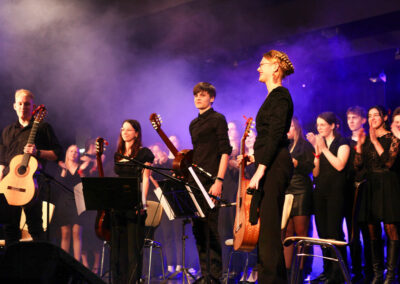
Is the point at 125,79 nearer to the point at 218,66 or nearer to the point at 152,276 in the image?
the point at 218,66

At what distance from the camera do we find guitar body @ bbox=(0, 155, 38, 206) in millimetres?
4707

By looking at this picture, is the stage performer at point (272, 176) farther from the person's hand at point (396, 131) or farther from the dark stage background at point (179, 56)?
the dark stage background at point (179, 56)

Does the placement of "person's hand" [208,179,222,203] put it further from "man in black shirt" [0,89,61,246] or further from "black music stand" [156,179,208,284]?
"man in black shirt" [0,89,61,246]

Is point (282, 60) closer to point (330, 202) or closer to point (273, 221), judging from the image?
point (273, 221)

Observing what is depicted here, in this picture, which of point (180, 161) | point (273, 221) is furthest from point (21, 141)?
point (273, 221)

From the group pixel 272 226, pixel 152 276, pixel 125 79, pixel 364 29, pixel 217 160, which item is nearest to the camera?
pixel 272 226

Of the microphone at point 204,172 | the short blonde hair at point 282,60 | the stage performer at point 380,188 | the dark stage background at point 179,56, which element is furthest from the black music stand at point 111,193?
the dark stage background at point 179,56

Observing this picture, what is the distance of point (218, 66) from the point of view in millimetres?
9383

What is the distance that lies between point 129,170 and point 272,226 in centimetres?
213

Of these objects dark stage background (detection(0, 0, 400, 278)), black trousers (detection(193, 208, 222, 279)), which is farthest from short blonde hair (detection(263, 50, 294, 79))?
dark stage background (detection(0, 0, 400, 278))

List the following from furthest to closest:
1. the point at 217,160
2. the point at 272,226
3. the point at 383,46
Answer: the point at 383,46 → the point at 217,160 → the point at 272,226

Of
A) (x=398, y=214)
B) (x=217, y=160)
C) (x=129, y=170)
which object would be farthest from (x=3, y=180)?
(x=398, y=214)

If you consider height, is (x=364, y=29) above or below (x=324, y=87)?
above

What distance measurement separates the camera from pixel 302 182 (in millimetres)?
5734
